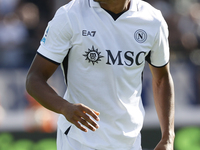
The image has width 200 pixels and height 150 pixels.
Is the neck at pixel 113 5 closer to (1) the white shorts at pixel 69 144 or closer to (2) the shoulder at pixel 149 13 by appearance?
(2) the shoulder at pixel 149 13

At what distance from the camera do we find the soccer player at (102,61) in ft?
9.00

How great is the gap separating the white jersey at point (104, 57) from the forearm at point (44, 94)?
0.19 metres

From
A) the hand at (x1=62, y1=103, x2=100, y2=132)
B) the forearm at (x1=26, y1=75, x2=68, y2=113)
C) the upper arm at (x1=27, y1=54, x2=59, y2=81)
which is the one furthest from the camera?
the upper arm at (x1=27, y1=54, x2=59, y2=81)

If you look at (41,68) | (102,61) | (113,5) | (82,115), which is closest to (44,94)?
(41,68)

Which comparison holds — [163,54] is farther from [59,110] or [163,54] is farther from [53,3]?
[53,3]

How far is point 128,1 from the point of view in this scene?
3.01 m

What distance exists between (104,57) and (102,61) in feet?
0.10

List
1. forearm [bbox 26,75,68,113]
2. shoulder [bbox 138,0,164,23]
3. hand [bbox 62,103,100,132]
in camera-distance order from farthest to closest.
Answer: shoulder [bbox 138,0,164,23], forearm [bbox 26,75,68,113], hand [bbox 62,103,100,132]

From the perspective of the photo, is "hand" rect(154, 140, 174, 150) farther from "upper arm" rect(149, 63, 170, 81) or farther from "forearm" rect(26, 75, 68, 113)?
"forearm" rect(26, 75, 68, 113)

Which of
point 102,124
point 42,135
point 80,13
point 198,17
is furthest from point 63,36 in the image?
point 198,17

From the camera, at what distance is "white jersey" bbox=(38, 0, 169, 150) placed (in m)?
2.77

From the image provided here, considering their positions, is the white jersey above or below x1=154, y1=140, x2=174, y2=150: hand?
above

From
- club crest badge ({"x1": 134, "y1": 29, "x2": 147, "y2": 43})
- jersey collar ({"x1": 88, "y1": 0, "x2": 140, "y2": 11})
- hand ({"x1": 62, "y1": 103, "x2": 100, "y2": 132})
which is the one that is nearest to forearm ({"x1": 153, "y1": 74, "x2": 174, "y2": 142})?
club crest badge ({"x1": 134, "y1": 29, "x2": 147, "y2": 43})

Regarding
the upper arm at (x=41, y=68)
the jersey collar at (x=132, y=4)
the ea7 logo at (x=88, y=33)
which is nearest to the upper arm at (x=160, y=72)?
the jersey collar at (x=132, y=4)
